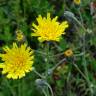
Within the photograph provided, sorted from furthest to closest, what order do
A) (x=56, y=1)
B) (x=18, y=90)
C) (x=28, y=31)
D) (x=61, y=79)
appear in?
(x=56, y=1)
(x=28, y=31)
(x=61, y=79)
(x=18, y=90)

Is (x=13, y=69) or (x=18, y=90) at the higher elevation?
(x=13, y=69)

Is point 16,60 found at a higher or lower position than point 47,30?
lower

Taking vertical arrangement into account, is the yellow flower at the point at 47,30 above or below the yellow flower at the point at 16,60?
above

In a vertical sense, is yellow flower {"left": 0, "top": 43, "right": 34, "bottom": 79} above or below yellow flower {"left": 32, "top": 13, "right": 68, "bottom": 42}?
below

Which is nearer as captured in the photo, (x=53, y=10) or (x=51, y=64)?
(x=51, y=64)

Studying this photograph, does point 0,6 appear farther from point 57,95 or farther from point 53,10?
point 57,95

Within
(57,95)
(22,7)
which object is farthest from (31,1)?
(57,95)

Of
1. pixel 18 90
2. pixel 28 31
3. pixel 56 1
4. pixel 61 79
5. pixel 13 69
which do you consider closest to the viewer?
pixel 13 69

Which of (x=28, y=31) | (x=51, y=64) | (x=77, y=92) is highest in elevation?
(x=28, y=31)
